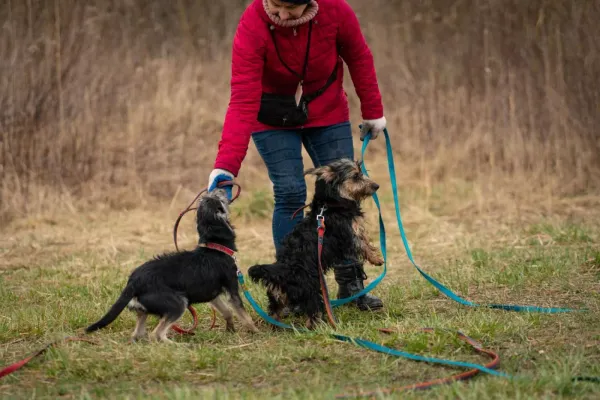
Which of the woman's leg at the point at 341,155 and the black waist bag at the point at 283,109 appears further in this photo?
the woman's leg at the point at 341,155

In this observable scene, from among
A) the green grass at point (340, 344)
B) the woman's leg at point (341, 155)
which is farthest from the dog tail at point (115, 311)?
the woman's leg at point (341, 155)

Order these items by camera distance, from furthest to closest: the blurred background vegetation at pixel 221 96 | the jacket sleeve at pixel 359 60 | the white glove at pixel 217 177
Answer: the blurred background vegetation at pixel 221 96 → the jacket sleeve at pixel 359 60 → the white glove at pixel 217 177

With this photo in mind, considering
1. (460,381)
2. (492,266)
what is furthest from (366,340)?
(492,266)

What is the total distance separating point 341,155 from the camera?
559cm

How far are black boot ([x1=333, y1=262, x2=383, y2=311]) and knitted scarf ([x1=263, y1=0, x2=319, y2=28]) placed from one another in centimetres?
174

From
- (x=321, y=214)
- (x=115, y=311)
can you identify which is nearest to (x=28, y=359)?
(x=115, y=311)

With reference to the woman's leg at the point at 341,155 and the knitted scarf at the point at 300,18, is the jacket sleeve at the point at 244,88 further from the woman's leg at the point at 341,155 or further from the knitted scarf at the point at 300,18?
the woman's leg at the point at 341,155

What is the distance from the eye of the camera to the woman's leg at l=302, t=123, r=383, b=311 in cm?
560

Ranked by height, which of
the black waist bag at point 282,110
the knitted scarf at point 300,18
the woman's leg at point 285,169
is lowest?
the woman's leg at point 285,169

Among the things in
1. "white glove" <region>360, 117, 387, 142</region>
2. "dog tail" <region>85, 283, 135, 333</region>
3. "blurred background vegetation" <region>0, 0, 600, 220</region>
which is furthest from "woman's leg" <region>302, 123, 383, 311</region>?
"blurred background vegetation" <region>0, 0, 600, 220</region>

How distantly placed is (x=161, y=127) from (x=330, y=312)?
664 centimetres

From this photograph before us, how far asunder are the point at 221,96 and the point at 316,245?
6594 millimetres

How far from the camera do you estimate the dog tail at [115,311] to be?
4.51 m

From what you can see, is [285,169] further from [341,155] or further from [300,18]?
[300,18]
